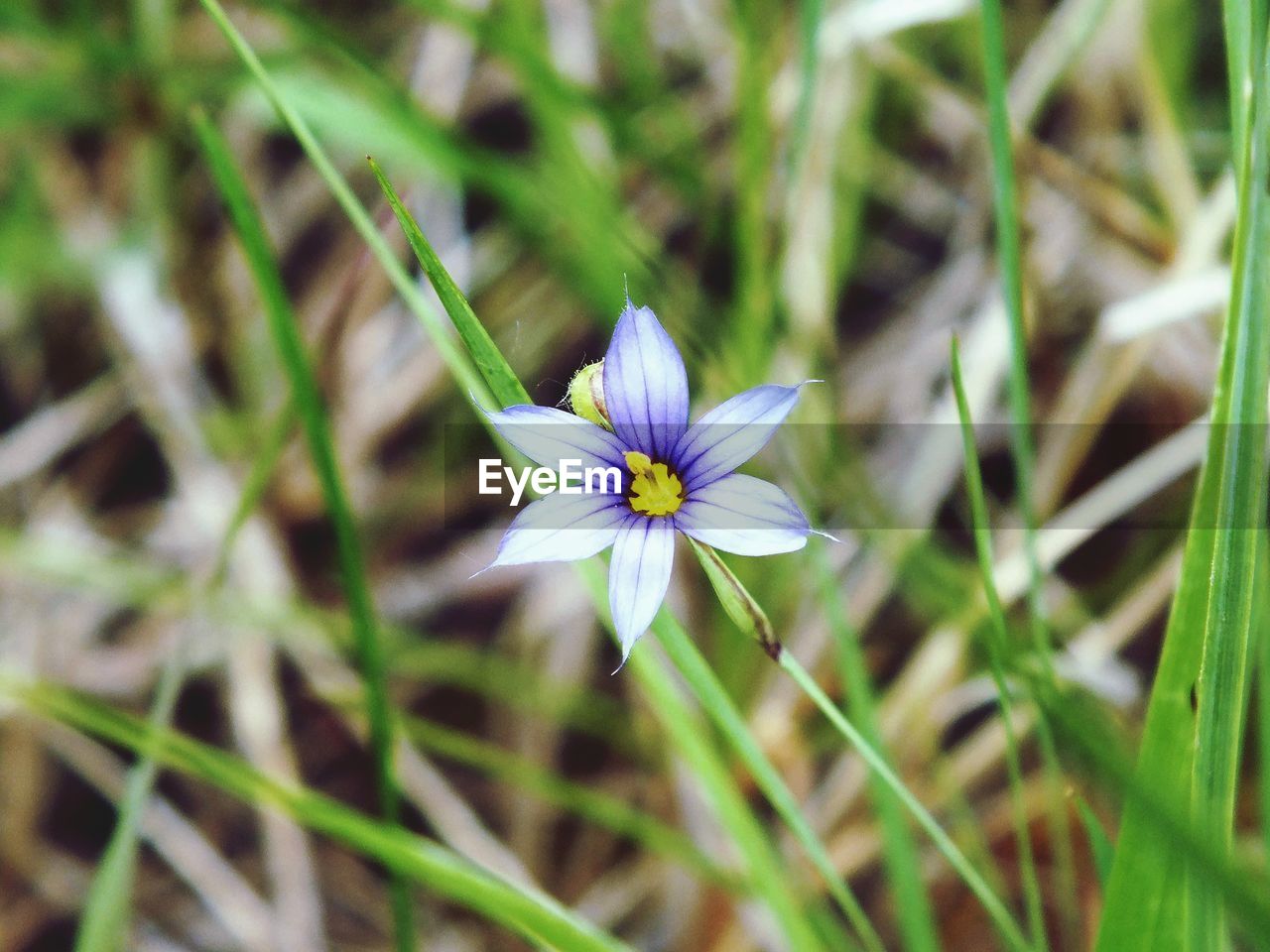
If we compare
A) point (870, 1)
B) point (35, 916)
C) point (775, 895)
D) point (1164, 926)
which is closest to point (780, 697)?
point (775, 895)

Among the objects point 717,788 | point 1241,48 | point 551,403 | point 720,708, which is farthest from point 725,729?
point 551,403

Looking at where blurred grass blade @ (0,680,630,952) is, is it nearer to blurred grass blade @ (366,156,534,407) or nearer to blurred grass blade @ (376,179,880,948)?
blurred grass blade @ (376,179,880,948)

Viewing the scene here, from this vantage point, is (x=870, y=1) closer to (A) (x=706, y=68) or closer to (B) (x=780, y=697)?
(A) (x=706, y=68)

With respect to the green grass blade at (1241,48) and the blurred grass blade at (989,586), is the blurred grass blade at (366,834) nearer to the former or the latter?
the blurred grass blade at (989,586)

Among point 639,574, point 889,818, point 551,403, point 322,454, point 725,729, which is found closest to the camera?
point 639,574

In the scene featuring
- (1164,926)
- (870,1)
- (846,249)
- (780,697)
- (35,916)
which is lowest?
(1164,926)

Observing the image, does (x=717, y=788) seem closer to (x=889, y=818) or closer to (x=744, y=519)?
(x=889, y=818)
